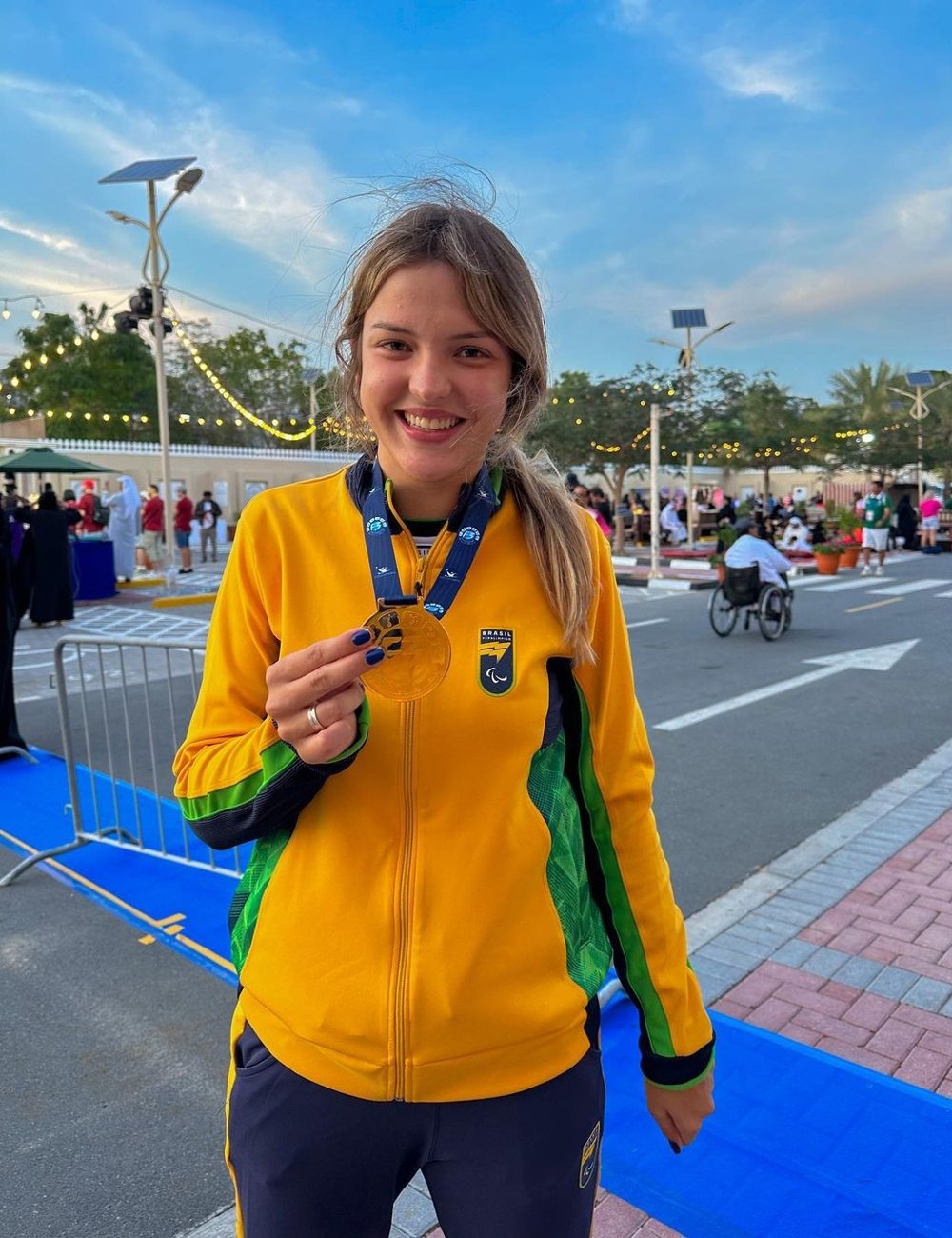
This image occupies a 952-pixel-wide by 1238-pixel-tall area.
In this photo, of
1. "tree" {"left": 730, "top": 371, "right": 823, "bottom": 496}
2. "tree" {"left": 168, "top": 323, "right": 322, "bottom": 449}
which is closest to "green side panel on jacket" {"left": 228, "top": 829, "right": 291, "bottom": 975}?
"tree" {"left": 730, "top": 371, "right": 823, "bottom": 496}

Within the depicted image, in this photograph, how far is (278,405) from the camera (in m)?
43.8

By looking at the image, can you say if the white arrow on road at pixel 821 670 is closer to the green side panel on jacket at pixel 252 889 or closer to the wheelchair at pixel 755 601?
the wheelchair at pixel 755 601

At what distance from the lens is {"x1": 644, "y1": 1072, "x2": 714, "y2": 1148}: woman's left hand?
4.44 feet

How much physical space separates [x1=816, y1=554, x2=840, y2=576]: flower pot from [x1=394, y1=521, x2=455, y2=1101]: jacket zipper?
1914 cm

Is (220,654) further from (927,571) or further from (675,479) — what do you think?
(675,479)

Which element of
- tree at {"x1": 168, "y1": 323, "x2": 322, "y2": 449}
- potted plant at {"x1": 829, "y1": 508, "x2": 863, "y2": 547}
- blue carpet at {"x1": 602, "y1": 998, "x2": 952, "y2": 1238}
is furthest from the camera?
tree at {"x1": 168, "y1": 323, "x2": 322, "y2": 449}

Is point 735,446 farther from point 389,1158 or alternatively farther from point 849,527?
point 389,1158

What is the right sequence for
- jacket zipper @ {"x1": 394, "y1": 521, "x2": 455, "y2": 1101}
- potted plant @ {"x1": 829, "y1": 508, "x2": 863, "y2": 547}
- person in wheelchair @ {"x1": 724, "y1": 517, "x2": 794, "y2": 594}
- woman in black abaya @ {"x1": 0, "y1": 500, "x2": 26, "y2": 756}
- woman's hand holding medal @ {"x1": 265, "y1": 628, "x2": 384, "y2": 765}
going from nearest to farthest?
woman's hand holding medal @ {"x1": 265, "y1": 628, "x2": 384, "y2": 765}
jacket zipper @ {"x1": 394, "y1": 521, "x2": 455, "y2": 1101}
woman in black abaya @ {"x1": 0, "y1": 500, "x2": 26, "y2": 756}
person in wheelchair @ {"x1": 724, "y1": 517, "x2": 794, "y2": 594}
potted plant @ {"x1": 829, "y1": 508, "x2": 863, "y2": 547}

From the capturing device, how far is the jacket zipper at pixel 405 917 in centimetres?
112

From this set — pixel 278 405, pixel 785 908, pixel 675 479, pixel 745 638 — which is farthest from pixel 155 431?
pixel 785 908

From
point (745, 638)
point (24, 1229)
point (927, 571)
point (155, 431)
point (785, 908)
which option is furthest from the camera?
point (155, 431)

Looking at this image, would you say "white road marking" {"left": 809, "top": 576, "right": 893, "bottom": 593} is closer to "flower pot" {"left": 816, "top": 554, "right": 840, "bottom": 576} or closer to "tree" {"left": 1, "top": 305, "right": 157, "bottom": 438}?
"flower pot" {"left": 816, "top": 554, "right": 840, "bottom": 576}

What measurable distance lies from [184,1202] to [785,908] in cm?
264

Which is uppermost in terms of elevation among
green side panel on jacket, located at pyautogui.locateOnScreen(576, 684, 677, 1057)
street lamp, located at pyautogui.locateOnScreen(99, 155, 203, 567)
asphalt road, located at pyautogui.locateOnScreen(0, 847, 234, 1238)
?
street lamp, located at pyautogui.locateOnScreen(99, 155, 203, 567)
